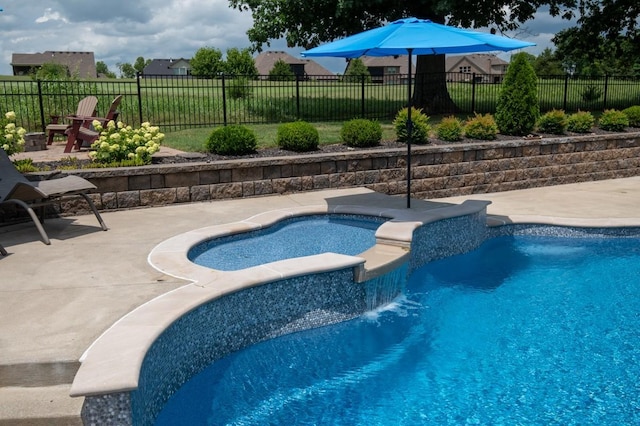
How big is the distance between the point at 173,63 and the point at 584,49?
90.8 meters

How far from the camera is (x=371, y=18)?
17.2 metres

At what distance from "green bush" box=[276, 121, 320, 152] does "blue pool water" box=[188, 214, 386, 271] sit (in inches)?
89.9

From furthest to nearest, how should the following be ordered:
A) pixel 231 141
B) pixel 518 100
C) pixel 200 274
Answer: pixel 518 100 → pixel 231 141 → pixel 200 274

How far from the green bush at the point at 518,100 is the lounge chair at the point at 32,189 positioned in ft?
27.5

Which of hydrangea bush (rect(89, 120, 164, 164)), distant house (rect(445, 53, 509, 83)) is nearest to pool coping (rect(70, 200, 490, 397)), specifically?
hydrangea bush (rect(89, 120, 164, 164))

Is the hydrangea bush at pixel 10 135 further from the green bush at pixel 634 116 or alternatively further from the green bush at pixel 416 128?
the green bush at pixel 634 116

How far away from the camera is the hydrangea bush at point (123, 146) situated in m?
8.64

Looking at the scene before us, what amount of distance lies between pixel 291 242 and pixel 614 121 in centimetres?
936

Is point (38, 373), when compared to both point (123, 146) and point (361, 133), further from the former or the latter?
point (361, 133)

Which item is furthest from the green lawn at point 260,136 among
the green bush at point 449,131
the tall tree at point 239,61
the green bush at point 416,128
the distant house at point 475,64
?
the distant house at point 475,64

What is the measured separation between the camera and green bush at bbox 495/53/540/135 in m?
11.7

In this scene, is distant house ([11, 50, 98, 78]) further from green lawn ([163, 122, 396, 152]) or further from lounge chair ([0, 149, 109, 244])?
lounge chair ([0, 149, 109, 244])

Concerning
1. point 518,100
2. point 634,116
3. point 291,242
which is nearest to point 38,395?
point 291,242

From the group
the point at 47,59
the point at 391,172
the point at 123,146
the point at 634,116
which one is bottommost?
the point at 391,172
